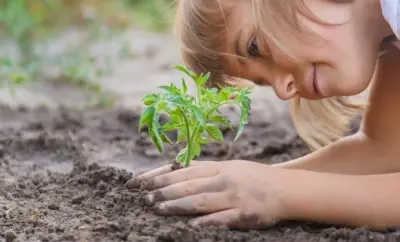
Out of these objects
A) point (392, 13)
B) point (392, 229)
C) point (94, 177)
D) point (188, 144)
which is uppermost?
point (392, 13)

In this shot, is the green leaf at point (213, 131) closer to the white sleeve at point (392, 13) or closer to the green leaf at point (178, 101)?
the green leaf at point (178, 101)

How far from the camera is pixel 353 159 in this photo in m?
2.68

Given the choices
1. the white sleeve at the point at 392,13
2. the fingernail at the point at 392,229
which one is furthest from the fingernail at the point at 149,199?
the white sleeve at the point at 392,13

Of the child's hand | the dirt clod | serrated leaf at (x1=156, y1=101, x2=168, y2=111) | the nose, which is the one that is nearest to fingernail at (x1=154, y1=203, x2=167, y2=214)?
the child's hand

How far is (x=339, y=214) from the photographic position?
2090mm

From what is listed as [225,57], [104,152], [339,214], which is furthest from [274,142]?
[339,214]

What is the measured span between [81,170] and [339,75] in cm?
90

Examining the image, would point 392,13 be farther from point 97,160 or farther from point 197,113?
point 97,160

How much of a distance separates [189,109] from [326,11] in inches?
21.7

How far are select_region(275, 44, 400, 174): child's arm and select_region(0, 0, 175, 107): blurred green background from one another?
0.73 meters

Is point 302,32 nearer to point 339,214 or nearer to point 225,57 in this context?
point 225,57

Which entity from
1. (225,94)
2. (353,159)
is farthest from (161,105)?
(353,159)

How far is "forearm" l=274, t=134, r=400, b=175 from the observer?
8.62 feet

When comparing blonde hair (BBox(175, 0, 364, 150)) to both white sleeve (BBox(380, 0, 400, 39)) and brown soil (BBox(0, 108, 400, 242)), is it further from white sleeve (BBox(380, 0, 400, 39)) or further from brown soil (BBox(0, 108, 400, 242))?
brown soil (BBox(0, 108, 400, 242))
